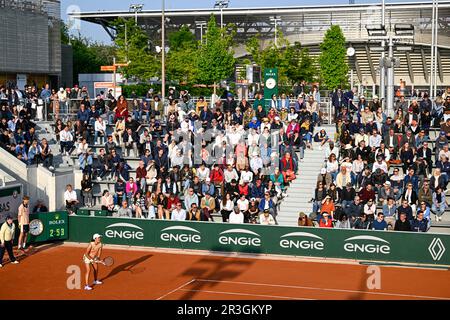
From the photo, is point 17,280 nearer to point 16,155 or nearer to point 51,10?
point 16,155

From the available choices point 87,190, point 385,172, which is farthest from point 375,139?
point 87,190

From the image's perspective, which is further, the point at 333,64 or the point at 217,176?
the point at 333,64

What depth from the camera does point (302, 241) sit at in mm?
24453

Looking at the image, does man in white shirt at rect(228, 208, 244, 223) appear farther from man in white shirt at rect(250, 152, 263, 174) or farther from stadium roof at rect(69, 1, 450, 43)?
stadium roof at rect(69, 1, 450, 43)

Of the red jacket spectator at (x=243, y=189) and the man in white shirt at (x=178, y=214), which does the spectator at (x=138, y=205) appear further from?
the red jacket spectator at (x=243, y=189)

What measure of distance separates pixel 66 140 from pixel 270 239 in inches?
471

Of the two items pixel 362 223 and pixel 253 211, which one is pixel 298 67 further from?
pixel 362 223

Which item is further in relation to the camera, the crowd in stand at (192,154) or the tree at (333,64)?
the tree at (333,64)

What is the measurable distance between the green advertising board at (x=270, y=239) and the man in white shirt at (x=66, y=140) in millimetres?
5906

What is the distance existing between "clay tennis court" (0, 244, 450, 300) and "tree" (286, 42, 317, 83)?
3063 cm

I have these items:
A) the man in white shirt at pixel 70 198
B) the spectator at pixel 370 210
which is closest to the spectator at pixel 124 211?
the man in white shirt at pixel 70 198

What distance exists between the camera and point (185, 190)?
90.9ft

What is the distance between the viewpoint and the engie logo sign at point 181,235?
25.5m

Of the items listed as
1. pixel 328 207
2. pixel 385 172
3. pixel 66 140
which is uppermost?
pixel 66 140
